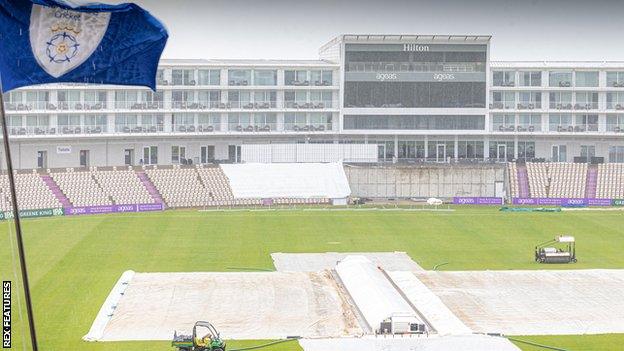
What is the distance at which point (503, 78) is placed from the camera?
110250 millimetres

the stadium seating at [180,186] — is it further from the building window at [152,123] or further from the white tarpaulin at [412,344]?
the white tarpaulin at [412,344]

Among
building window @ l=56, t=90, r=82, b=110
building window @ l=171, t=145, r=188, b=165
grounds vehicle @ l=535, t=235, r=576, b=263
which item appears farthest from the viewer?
building window @ l=171, t=145, r=188, b=165

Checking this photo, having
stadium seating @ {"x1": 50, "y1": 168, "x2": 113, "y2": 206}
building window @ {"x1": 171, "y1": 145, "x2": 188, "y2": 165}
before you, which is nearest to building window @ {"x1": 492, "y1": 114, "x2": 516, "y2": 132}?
building window @ {"x1": 171, "y1": 145, "x2": 188, "y2": 165}

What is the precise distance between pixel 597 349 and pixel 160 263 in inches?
1119

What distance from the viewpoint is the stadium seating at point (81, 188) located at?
3647 inches

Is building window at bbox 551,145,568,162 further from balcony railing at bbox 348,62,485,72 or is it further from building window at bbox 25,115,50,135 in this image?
building window at bbox 25,115,50,135

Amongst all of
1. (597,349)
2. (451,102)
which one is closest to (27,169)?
(451,102)

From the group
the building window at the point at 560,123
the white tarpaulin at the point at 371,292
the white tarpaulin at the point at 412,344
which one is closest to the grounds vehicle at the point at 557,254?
the white tarpaulin at the point at 371,292

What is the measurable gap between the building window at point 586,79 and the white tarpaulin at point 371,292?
60.2 metres

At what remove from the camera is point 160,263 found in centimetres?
6262

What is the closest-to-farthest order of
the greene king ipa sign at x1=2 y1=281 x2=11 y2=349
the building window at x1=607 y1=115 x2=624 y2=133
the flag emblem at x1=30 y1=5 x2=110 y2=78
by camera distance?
the flag emblem at x1=30 y1=5 x2=110 y2=78 → the greene king ipa sign at x1=2 y1=281 x2=11 y2=349 → the building window at x1=607 y1=115 x2=624 y2=133

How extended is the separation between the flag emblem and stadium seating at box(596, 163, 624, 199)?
277 feet

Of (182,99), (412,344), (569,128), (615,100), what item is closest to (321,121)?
(182,99)

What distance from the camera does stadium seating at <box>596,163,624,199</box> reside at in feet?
331
